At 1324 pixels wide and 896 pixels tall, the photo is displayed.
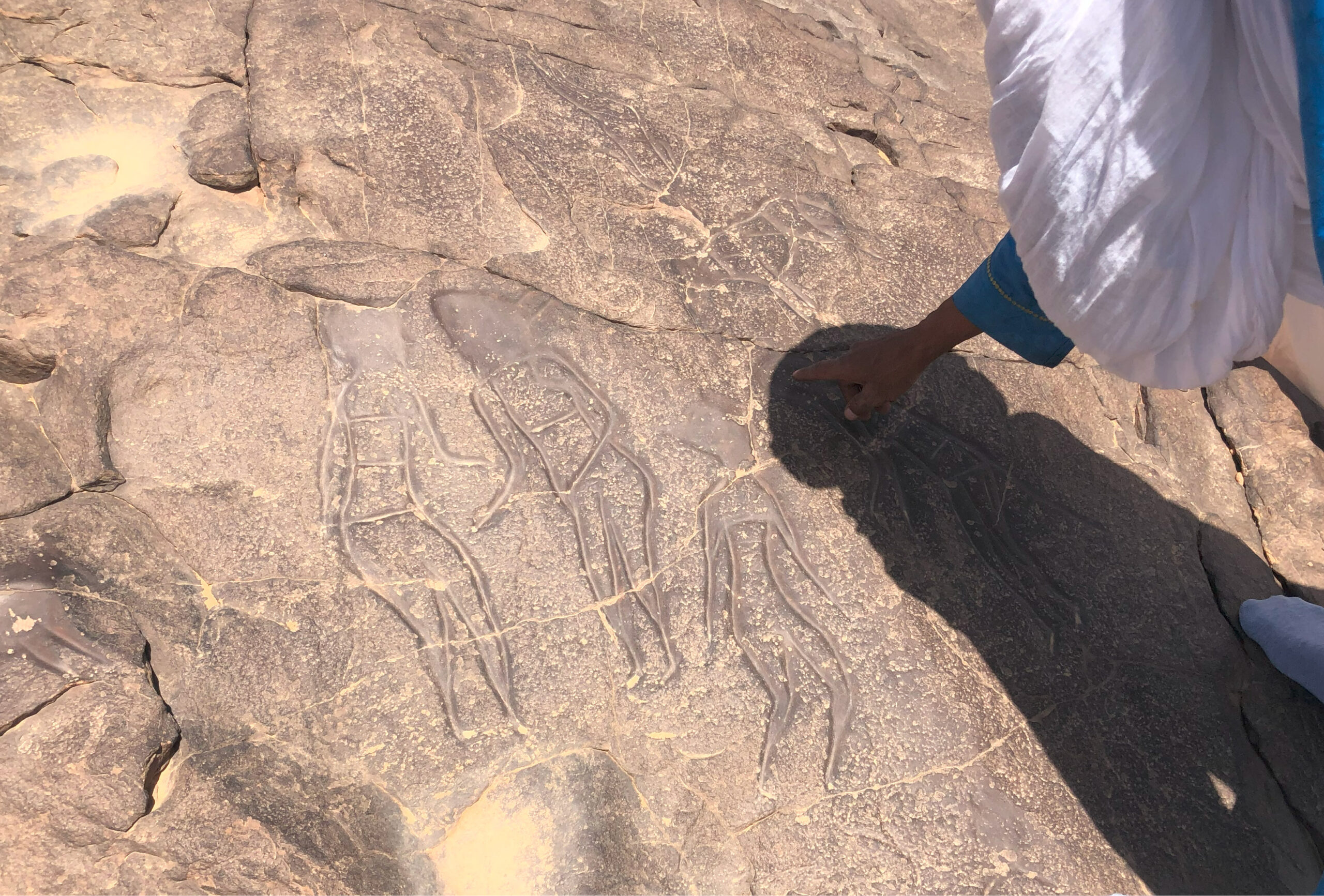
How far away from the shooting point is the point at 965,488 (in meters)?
1.76

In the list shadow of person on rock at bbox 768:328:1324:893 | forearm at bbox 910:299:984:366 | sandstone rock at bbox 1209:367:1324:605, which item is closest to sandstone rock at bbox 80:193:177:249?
shadow of person on rock at bbox 768:328:1324:893

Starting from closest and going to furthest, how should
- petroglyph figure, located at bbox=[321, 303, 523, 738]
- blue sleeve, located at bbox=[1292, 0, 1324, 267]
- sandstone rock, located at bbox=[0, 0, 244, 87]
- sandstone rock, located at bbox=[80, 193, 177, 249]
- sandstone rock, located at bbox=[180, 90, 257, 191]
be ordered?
blue sleeve, located at bbox=[1292, 0, 1324, 267]
petroglyph figure, located at bbox=[321, 303, 523, 738]
sandstone rock, located at bbox=[80, 193, 177, 249]
sandstone rock, located at bbox=[180, 90, 257, 191]
sandstone rock, located at bbox=[0, 0, 244, 87]

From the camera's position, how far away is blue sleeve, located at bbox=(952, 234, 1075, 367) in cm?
135

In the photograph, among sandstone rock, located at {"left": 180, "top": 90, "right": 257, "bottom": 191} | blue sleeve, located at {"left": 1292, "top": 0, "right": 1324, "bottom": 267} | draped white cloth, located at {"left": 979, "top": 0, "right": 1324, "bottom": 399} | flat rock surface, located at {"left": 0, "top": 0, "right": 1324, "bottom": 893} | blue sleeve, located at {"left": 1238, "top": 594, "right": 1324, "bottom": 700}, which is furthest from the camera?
sandstone rock, located at {"left": 180, "top": 90, "right": 257, "bottom": 191}

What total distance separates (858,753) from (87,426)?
1362 millimetres

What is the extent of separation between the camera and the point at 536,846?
1.31 metres

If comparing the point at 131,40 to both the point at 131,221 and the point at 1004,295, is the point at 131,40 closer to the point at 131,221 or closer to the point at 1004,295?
the point at 131,221

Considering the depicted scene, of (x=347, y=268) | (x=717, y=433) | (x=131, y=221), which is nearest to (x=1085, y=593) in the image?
(x=717, y=433)

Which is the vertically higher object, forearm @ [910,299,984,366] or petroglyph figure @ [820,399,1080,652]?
forearm @ [910,299,984,366]

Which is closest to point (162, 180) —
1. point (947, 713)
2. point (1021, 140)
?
point (1021, 140)

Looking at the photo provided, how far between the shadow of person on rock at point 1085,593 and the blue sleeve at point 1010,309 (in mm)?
382

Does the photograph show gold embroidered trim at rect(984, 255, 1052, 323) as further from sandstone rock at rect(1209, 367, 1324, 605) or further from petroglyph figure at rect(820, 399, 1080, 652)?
sandstone rock at rect(1209, 367, 1324, 605)

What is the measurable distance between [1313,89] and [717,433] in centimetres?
104

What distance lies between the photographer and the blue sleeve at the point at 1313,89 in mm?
819
